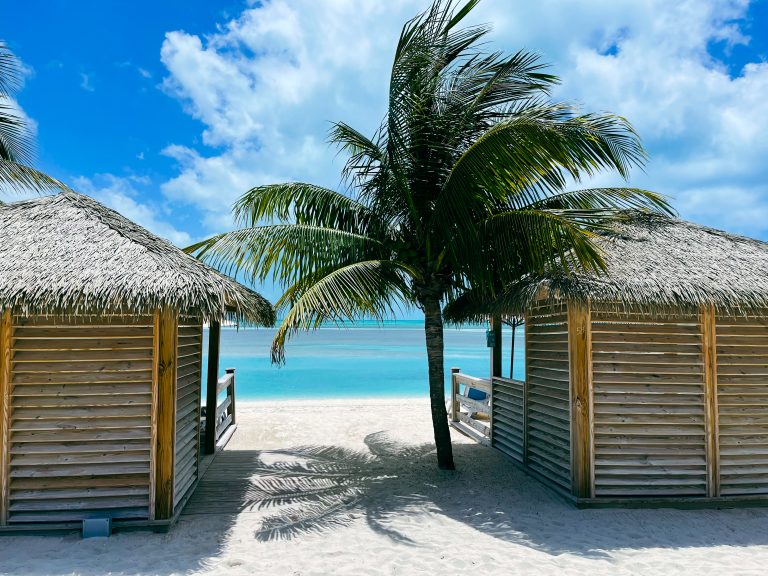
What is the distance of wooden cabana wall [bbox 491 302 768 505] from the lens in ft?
16.6

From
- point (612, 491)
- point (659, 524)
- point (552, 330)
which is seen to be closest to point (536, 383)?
point (552, 330)

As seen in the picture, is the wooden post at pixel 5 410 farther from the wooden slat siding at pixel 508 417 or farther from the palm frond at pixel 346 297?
the wooden slat siding at pixel 508 417

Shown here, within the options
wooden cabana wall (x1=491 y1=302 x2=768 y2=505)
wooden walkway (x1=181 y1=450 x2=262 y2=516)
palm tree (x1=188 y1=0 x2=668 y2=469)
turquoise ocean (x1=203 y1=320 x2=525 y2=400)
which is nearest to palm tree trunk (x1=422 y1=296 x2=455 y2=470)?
palm tree (x1=188 y1=0 x2=668 y2=469)

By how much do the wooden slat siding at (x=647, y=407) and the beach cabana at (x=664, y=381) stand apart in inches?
0.4

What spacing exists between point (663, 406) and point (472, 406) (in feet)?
12.0

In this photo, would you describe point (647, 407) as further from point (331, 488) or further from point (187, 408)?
point (187, 408)

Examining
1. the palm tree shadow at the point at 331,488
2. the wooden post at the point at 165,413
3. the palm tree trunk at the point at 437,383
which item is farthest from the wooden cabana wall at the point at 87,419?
the palm tree trunk at the point at 437,383

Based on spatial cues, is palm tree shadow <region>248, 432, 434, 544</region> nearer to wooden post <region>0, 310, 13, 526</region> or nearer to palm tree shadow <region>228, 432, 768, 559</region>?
palm tree shadow <region>228, 432, 768, 559</region>

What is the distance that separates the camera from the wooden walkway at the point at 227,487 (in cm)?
507

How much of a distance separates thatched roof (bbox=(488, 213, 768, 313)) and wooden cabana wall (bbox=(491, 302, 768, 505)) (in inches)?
9.4

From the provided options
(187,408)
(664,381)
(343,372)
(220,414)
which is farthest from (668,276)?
(343,372)

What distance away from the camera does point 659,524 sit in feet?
15.2

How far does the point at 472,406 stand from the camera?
848 cm

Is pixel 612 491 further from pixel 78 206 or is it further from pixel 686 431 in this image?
pixel 78 206
